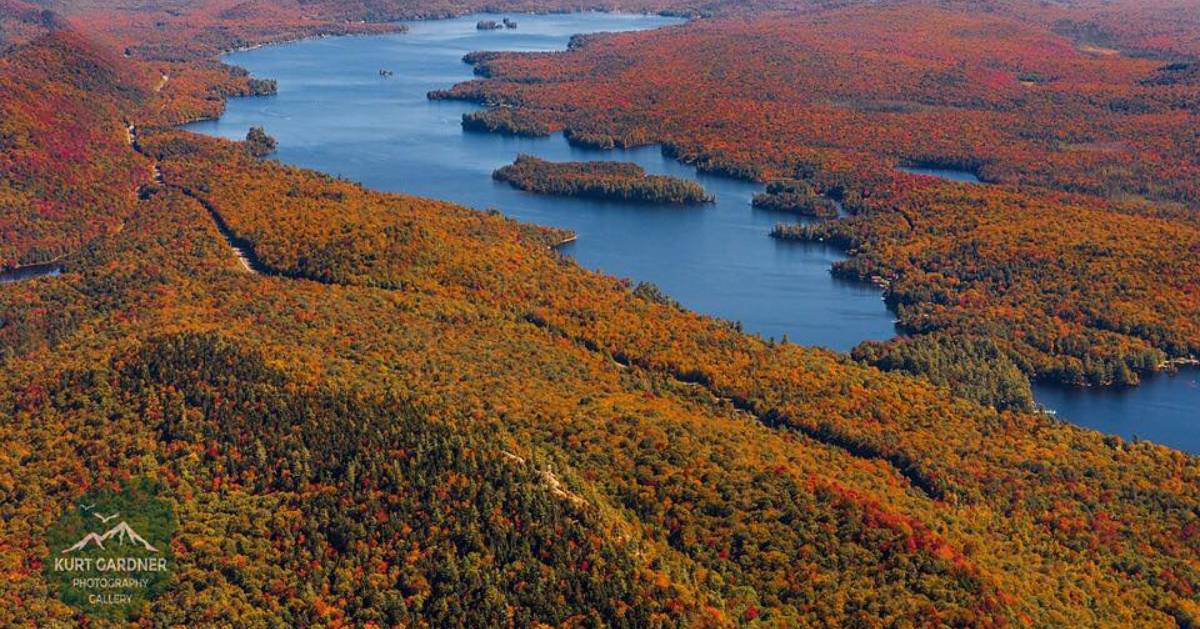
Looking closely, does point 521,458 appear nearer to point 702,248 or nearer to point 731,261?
point 731,261

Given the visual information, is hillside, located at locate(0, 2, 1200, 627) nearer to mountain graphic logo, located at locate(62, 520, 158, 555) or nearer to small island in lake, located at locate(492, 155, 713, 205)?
mountain graphic logo, located at locate(62, 520, 158, 555)

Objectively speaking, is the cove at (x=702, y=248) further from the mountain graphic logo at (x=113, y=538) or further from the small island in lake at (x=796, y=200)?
the mountain graphic logo at (x=113, y=538)

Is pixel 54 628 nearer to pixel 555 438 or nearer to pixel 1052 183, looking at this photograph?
pixel 555 438

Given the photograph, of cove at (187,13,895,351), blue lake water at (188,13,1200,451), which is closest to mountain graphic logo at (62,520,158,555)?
cove at (187,13,895,351)

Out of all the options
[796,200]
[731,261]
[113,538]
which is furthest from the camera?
[796,200]

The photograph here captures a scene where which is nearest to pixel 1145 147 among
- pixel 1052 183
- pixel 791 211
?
pixel 1052 183

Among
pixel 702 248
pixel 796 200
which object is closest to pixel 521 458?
pixel 702 248
